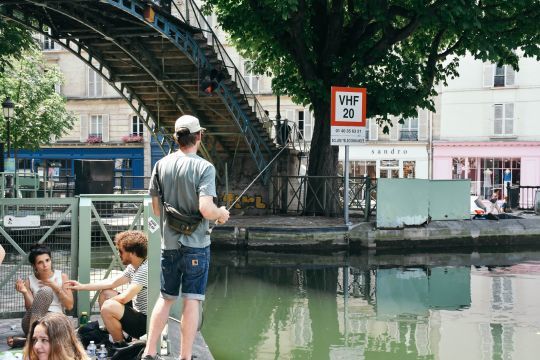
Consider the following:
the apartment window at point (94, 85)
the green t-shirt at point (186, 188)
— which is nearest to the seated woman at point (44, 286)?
the green t-shirt at point (186, 188)

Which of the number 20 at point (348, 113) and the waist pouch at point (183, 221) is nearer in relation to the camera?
the waist pouch at point (183, 221)

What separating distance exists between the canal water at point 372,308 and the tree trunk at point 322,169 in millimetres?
4488

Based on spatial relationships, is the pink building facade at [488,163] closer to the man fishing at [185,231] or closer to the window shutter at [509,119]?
the window shutter at [509,119]

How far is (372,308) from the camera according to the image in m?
10.2

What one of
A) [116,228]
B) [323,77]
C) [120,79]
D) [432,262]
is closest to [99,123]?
[120,79]

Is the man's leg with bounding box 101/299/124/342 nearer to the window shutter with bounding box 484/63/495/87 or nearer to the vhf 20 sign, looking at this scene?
the vhf 20 sign

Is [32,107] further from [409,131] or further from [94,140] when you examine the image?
[409,131]

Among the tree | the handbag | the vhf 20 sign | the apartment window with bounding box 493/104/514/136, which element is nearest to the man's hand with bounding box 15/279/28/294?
the handbag

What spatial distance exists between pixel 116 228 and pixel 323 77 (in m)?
13.1

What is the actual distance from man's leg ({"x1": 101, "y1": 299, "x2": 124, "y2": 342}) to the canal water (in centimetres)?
196

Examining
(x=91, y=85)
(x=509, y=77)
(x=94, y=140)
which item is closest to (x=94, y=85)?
(x=91, y=85)

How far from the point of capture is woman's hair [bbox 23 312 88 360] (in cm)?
333

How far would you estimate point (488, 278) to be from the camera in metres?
13.0

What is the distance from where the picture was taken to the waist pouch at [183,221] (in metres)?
5.09
